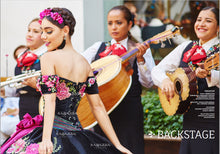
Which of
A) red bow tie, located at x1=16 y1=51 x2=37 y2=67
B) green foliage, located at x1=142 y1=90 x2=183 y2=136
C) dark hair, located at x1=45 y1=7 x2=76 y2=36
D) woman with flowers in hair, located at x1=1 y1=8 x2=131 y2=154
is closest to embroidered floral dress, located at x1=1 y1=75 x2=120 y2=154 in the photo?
woman with flowers in hair, located at x1=1 y1=8 x2=131 y2=154

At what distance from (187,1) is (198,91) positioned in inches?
37.2

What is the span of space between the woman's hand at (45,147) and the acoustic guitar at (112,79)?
0.75 meters

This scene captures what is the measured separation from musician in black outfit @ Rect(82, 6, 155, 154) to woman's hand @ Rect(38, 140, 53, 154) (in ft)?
3.61

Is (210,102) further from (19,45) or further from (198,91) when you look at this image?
(19,45)

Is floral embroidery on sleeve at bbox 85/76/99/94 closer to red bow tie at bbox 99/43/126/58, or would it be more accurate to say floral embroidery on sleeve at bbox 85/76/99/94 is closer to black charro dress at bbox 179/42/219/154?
red bow tie at bbox 99/43/126/58

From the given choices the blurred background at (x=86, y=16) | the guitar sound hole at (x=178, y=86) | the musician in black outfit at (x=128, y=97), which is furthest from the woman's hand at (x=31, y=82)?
the guitar sound hole at (x=178, y=86)

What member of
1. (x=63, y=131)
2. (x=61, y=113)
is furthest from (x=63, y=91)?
(x=63, y=131)

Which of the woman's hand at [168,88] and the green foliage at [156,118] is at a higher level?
the woman's hand at [168,88]

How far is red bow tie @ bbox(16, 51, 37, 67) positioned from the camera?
3.86 meters

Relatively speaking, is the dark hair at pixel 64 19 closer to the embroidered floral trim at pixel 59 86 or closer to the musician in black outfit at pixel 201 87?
the embroidered floral trim at pixel 59 86

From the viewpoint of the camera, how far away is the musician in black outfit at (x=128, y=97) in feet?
11.6

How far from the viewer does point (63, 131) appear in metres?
2.66

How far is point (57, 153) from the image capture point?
248 centimetres

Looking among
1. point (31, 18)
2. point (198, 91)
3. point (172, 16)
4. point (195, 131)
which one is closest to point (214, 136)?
point (195, 131)
